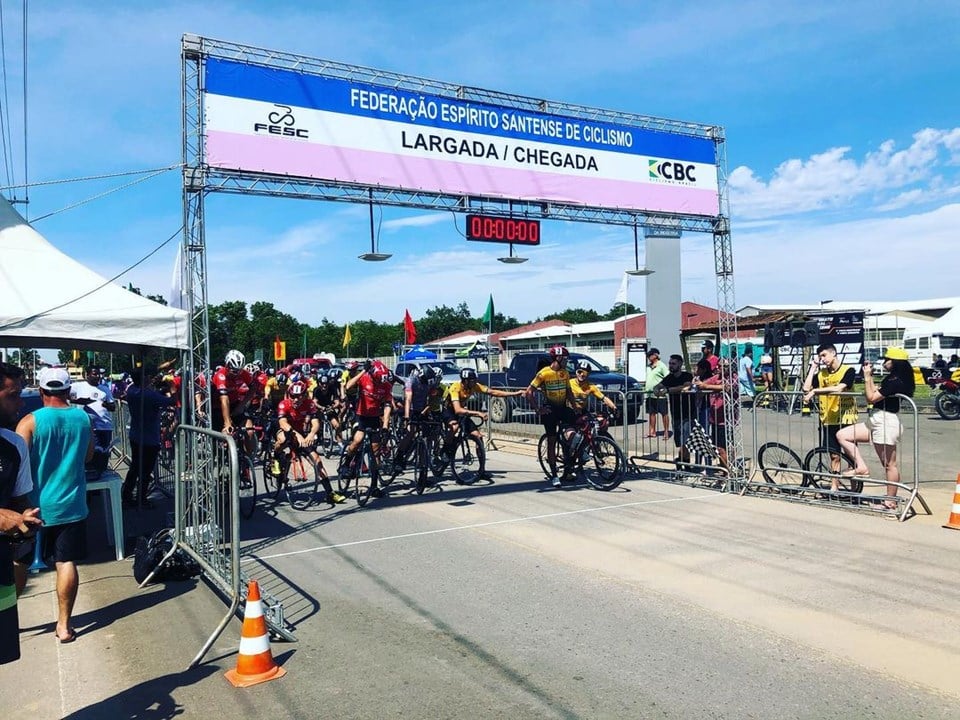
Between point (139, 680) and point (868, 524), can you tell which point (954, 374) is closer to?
point (868, 524)

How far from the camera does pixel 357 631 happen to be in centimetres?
530

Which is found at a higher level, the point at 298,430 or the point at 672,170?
the point at 672,170

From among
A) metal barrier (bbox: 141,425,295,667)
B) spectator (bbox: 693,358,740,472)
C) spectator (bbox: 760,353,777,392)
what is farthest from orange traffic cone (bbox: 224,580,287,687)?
spectator (bbox: 760,353,777,392)

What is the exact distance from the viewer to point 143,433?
31.7 ft

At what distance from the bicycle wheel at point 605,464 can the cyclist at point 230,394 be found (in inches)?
195

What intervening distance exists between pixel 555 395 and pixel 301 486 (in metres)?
4.11

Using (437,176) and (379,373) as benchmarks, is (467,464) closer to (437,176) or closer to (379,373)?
(379,373)

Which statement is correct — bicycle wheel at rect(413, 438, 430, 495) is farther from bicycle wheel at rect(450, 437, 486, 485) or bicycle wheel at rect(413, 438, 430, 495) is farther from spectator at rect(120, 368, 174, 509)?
spectator at rect(120, 368, 174, 509)

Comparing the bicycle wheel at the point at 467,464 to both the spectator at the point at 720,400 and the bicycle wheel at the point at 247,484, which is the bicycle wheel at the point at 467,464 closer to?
the bicycle wheel at the point at 247,484

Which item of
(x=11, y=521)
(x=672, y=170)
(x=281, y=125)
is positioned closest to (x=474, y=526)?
(x=281, y=125)

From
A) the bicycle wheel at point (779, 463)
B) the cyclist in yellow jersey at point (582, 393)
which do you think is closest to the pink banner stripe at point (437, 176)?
the cyclist in yellow jersey at point (582, 393)

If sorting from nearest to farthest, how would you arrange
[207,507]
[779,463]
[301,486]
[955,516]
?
[207,507], [955,516], [779,463], [301,486]

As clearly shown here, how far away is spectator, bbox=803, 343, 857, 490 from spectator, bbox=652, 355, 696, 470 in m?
2.13

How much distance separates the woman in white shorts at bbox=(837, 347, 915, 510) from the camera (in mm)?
8789
